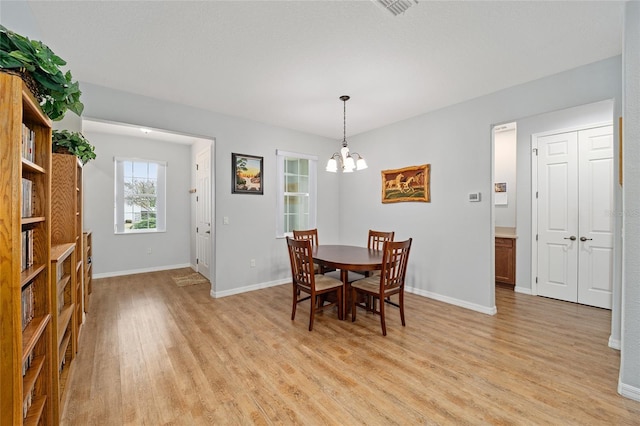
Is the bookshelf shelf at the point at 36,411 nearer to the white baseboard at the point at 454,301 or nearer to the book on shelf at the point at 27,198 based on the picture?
the book on shelf at the point at 27,198

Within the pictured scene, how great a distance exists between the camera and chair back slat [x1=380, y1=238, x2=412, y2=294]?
9.18ft

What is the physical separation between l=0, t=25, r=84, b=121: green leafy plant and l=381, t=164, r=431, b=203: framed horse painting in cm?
381

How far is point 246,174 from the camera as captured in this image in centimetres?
434

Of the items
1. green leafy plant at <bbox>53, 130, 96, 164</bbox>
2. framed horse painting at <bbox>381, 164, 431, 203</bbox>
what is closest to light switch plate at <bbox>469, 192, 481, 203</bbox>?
framed horse painting at <bbox>381, 164, 431, 203</bbox>

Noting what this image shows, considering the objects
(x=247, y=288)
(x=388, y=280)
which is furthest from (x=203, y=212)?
(x=388, y=280)

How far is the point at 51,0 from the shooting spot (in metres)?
1.86

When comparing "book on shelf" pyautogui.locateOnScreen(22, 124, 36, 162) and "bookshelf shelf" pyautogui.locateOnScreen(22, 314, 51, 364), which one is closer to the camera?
"bookshelf shelf" pyautogui.locateOnScreen(22, 314, 51, 364)

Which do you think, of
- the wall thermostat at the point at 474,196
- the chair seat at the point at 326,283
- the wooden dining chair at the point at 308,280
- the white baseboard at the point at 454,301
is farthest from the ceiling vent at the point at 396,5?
the white baseboard at the point at 454,301

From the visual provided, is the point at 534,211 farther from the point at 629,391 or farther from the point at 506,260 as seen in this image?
the point at 629,391

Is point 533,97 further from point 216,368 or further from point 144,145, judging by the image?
point 144,145

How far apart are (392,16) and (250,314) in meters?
3.28

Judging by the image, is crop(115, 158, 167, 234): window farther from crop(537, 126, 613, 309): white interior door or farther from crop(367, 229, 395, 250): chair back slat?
crop(537, 126, 613, 309): white interior door

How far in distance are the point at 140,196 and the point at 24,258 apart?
489 centimetres

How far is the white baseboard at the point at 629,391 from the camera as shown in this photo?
6.16 ft
